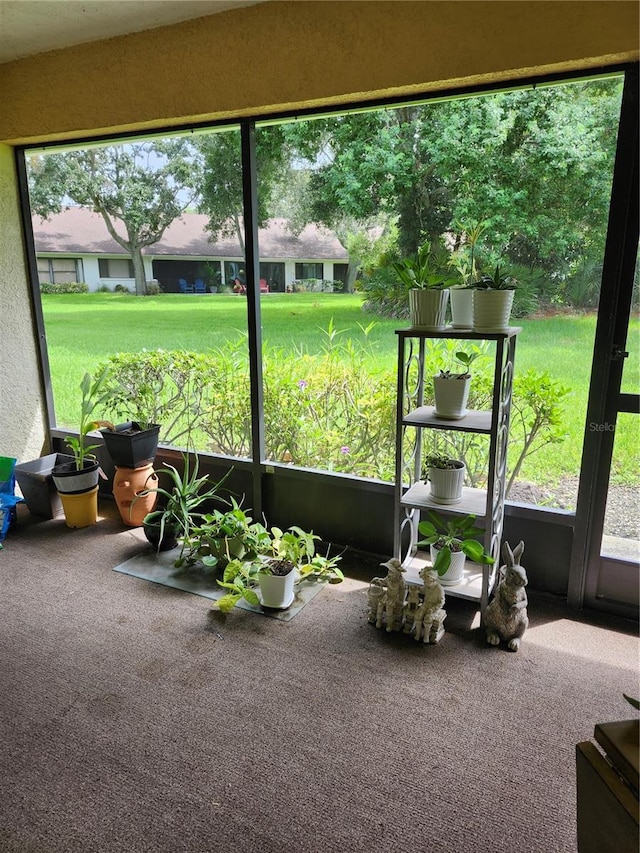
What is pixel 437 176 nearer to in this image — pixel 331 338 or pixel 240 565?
pixel 331 338

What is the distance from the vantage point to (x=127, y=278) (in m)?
3.50

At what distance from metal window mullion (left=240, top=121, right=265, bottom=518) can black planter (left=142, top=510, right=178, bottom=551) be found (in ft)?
1.54

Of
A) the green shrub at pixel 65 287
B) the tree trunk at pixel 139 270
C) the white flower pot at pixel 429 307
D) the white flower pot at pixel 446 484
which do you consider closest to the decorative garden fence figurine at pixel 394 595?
the white flower pot at pixel 446 484

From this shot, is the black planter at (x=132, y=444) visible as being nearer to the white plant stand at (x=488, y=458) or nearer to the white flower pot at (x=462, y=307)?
the white plant stand at (x=488, y=458)

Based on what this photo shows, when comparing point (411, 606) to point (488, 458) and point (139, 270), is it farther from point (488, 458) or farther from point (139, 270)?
point (139, 270)

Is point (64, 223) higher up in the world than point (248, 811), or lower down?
higher up

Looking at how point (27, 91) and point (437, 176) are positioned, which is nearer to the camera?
point (437, 176)

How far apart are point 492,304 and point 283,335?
1.29 m

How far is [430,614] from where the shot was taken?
86.7 inches

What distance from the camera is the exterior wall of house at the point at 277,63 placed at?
196cm

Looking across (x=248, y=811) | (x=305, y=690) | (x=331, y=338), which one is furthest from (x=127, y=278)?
(x=248, y=811)

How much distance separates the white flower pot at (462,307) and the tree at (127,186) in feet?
5.85

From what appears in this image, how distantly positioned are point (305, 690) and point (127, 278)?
105 inches

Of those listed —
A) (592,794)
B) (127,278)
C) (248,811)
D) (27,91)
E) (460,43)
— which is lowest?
(248,811)
